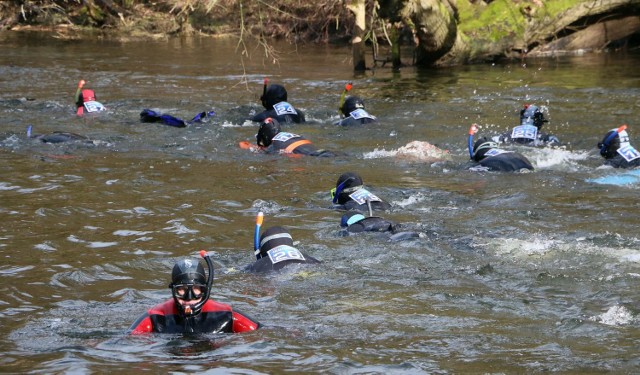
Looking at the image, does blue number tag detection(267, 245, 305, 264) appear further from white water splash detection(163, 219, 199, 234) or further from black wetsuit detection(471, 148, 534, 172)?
black wetsuit detection(471, 148, 534, 172)

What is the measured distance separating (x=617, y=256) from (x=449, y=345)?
2809 millimetres

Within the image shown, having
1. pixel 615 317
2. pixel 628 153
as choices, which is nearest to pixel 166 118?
pixel 628 153

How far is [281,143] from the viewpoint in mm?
14664

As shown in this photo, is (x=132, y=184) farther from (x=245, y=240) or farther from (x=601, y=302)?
(x=601, y=302)

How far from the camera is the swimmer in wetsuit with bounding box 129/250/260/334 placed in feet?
22.6

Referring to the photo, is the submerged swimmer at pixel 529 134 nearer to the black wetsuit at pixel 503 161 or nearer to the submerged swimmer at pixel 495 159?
the submerged swimmer at pixel 495 159

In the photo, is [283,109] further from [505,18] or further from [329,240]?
[505,18]

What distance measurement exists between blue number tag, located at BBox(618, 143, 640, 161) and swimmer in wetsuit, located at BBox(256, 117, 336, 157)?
4.13 meters

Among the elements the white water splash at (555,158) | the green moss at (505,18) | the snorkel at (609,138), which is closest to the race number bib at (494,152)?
the white water splash at (555,158)

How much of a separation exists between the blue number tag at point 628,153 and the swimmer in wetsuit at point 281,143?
4126 millimetres

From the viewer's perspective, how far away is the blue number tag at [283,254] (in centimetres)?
848

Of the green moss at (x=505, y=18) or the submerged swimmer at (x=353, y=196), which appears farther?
the green moss at (x=505, y=18)

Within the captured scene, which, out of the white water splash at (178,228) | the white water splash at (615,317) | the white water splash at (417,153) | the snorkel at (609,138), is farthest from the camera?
the white water splash at (417,153)

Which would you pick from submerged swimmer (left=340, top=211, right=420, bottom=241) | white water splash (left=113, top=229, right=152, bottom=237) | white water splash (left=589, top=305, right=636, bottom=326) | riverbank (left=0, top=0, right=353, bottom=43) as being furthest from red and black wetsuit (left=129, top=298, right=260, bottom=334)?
riverbank (left=0, top=0, right=353, bottom=43)
